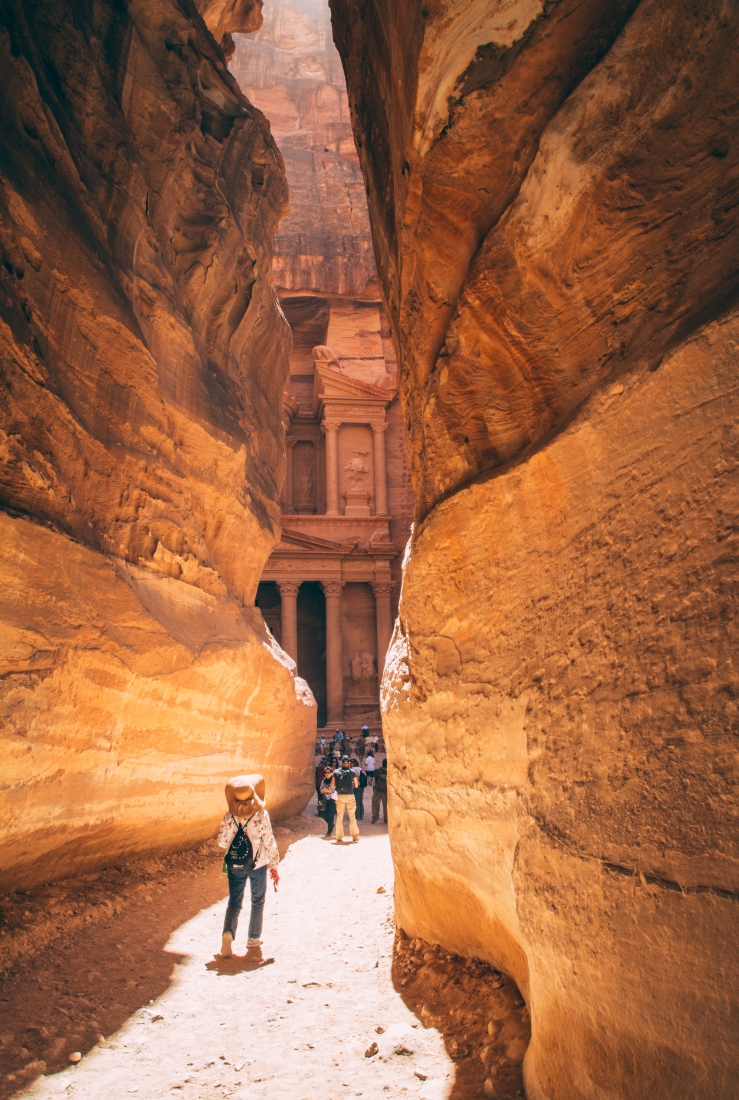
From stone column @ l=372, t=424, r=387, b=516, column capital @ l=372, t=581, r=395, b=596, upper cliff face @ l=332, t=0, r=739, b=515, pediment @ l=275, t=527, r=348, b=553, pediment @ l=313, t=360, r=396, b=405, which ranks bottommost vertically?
upper cliff face @ l=332, t=0, r=739, b=515

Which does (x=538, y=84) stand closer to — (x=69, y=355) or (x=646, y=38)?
(x=646, y=38)

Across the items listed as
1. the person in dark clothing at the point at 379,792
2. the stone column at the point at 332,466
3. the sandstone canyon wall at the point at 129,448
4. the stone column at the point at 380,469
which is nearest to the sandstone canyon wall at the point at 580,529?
the sandstone canyon wall at the point at 129,448

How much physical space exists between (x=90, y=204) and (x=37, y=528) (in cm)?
360

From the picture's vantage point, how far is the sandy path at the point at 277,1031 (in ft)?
9.41

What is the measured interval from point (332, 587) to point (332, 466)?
17.7 ft

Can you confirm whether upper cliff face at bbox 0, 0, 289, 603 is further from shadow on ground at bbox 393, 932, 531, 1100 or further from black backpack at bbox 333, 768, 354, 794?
shadow on ground at bbox 393, 932, 531, 1100

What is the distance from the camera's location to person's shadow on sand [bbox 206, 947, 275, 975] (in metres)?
4.35

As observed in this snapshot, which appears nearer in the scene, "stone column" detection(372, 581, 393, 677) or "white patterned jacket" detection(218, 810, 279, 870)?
"white patterned jacket" detection(218, 810, 279, 870)

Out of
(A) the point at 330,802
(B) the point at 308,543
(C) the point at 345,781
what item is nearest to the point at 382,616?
(B) the point at 308,543

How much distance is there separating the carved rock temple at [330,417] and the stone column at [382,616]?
0.05 meters

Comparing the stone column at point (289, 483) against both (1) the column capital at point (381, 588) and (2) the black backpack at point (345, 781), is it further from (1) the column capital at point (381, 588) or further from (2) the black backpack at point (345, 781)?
(2) the black backpack at point (345, 781)

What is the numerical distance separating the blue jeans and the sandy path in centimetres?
20

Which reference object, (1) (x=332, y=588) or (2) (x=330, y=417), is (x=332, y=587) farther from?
(2) (x=330, y=417)

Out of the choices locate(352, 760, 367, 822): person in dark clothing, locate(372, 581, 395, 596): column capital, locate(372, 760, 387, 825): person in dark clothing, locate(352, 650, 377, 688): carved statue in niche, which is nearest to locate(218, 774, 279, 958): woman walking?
locate(372, 760, 387, 825): person in dark clothing
